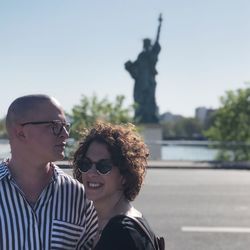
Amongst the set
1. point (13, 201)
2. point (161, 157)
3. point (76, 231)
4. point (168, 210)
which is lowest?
point (161, 157)

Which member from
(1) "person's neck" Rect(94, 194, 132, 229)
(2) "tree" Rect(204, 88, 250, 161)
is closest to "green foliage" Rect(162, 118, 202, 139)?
(2) "tree" Rect(204, 88, 250, 161)

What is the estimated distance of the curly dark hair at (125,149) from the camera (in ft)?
8.04

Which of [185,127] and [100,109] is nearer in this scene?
[100,109]

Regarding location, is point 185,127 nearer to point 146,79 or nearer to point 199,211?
point 146,79

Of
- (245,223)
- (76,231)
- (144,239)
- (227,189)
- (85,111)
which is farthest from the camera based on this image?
(85,111)

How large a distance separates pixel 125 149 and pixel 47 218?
1.45 ft

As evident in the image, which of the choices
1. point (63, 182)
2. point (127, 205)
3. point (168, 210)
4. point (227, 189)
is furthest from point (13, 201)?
point (227, 189)

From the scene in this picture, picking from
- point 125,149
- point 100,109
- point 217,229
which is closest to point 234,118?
point 100,109

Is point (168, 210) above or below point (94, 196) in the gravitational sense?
below

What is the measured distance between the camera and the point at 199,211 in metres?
9.77

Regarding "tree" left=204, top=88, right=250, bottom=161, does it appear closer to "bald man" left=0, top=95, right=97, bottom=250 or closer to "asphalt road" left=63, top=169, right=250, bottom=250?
"asphalt road" left=63, top=169, right=250, bottom=250

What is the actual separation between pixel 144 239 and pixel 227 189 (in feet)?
36.1

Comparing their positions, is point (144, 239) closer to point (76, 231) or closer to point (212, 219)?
point (76, 231)

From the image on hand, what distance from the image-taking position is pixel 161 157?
24094 millimetres
